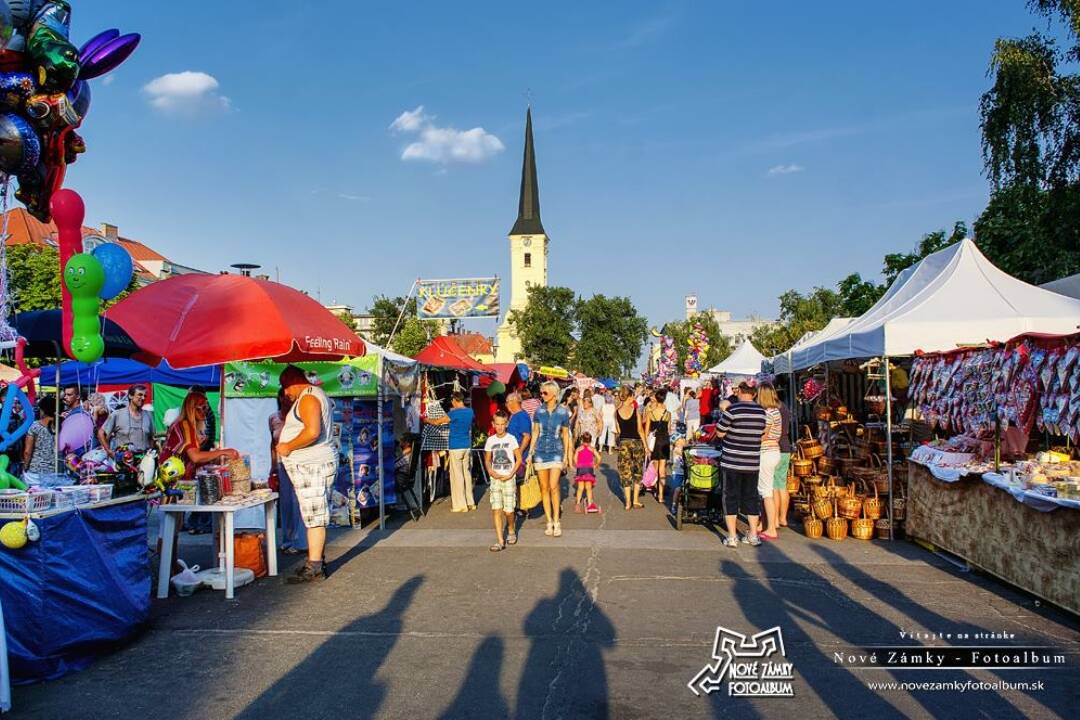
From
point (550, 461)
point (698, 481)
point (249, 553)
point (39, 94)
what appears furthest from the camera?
point (550, 461)

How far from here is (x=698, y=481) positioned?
32.4ft

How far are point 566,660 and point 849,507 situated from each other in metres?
5.56

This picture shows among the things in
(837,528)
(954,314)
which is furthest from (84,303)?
(954,314)

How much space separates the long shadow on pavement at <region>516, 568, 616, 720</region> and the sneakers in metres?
2.35

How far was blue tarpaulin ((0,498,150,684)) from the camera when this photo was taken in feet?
15.9

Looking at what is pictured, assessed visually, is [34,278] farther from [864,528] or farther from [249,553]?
[864,528]

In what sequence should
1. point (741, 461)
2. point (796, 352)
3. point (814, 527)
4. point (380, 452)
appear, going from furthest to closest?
point (796, 352), point (380, 452), point (814, 527), point (741, 461)

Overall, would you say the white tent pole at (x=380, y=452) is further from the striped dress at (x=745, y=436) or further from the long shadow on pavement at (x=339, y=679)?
the striped dress at (x=745, y=436)

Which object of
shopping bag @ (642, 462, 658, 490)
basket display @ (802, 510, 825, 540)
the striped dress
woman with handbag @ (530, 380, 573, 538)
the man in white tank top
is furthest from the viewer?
shopping bag @ (642, 462, 658, 490)

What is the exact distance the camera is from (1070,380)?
6578 millimetres

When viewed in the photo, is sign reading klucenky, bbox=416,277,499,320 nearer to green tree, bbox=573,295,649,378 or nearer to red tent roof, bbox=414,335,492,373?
red tent roof, bbox=414,335,492,373

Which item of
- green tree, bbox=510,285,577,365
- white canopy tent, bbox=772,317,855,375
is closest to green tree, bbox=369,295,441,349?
green tree, bbox=510,285,577,365

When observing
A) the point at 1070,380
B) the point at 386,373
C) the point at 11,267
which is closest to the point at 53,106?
the point at 386,373

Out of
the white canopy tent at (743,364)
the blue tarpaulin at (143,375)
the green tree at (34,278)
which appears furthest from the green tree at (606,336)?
the blue tarpaulin at (143,375)
